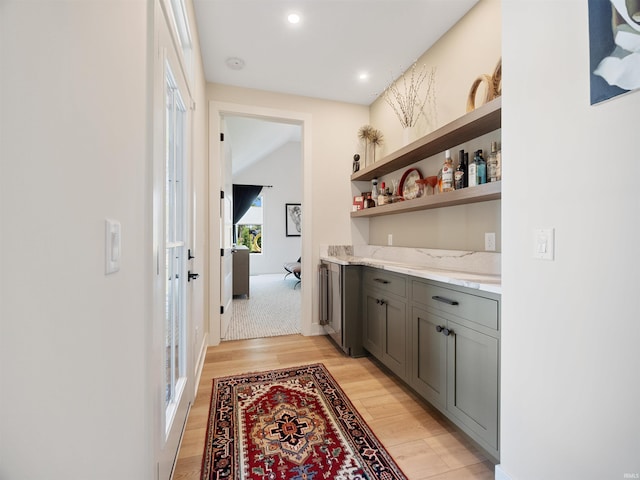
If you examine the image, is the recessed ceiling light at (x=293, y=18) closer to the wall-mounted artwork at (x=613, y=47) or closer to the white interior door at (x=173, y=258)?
the white interior door at (x=173, y=258)

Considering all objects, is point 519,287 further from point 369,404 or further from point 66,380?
point 66,380

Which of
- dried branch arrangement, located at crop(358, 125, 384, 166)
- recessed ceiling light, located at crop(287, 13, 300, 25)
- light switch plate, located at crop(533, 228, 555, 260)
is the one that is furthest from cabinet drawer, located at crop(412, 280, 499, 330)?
recessed ceiling light, located at crop(287, 13, 300, 25)

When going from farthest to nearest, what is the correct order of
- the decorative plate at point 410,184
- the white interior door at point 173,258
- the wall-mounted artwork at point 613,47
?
the decorative plate at point 410,184
the white interior door at point 173,258
the wall-mounted artwork at point 613,47

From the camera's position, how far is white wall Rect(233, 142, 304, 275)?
8133mm

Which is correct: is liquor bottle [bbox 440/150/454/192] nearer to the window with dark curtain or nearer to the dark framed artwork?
the window with dark curtain

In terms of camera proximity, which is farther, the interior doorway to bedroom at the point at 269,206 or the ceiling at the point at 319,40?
the interior doorway to bedroom at the point at 269,206

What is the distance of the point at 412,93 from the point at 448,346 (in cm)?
219

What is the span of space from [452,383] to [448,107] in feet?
6.40

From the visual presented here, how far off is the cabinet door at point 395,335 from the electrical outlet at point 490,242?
647 millimetres

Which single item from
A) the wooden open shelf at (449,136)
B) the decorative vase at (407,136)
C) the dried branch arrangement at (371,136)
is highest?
the dried branch arrangement at (371,136)

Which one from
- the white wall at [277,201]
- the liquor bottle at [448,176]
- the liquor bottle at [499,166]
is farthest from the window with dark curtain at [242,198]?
the liquor bottle at [499,166]

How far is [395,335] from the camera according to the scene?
2166mm

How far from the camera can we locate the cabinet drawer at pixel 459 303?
1381mm

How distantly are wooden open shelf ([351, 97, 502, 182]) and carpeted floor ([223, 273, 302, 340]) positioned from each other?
209 centimetres
